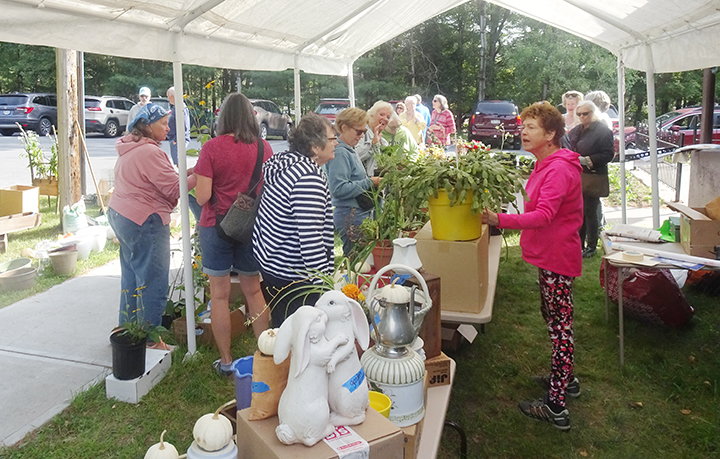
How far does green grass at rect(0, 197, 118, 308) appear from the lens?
195 inches

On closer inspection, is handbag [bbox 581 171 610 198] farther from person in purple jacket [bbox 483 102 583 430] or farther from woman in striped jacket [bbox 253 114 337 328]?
woman in striped jacket [bbox 253 114 337 328]

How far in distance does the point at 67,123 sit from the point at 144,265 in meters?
4.54

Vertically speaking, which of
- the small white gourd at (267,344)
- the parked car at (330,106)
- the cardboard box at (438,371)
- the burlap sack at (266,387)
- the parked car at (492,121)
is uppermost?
the parked car at (330,106)

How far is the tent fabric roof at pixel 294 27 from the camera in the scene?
2.46m

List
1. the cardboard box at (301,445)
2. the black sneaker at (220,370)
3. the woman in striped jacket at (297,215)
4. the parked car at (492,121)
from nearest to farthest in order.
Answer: the cardboard box at (301,445)
the woman in striped jacket at (297,215)
the black sneaker at (220,370)
the parked car at (492,121)

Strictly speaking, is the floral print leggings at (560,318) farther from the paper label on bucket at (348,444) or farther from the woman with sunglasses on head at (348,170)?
the paper label on bucket at (348,444)

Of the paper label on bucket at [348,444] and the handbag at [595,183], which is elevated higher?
the handbag at [595,183]

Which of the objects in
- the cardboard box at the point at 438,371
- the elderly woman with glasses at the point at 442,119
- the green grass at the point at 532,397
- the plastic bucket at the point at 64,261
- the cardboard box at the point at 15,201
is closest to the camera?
the cardboard box at the point at 438,371

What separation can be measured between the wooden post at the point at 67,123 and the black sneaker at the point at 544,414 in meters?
6.11

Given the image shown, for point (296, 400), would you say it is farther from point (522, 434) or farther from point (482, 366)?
point (482, 366)

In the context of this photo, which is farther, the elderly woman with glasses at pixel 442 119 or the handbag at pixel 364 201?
the elderly woman with glasses at pixel 442 119

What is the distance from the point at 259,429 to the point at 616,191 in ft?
32.4

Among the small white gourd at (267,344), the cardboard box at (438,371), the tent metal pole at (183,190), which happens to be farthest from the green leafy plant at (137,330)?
the small white gourd at (267,344)

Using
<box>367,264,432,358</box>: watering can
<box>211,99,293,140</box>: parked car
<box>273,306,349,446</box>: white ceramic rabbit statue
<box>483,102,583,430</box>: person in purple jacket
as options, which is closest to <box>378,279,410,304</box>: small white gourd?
<box>367,264,432,358</box>: watering can
